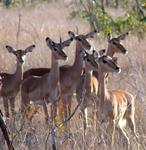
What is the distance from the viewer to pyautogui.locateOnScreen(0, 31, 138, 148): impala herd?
23.4 ft

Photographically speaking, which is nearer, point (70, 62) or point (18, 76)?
point (18, 76)

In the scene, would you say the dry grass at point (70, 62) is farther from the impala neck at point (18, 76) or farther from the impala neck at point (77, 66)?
the impala neck at point (77, 66)

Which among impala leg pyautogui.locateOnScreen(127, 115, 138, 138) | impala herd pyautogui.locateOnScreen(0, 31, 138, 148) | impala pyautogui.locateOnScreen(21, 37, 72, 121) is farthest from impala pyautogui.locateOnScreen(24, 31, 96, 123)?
impala leg pyautogui.locateOnScreen(127, 115, 138, 138)

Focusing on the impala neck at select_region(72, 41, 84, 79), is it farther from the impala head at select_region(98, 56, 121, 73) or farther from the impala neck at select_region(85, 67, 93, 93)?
the impala head at select_region(98, 56, 121, 73)

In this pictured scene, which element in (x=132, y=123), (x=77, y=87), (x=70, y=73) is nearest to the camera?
(x=132, y=123)

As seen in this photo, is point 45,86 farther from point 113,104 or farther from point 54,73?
point 113,104

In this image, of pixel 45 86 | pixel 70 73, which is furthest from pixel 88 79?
pixel 70 73

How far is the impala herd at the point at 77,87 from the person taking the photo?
7137 millimetres

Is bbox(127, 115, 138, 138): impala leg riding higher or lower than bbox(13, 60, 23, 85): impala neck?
lower

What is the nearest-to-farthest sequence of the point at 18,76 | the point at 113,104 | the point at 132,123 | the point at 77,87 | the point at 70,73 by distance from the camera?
the point at 132,123 → the point at 113,104 → the point at 77,87 → the point at 70,73 → the point at 18,76

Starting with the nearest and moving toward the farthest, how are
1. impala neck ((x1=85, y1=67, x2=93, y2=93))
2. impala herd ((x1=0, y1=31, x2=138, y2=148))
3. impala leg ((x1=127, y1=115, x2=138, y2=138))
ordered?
impala leg ((x1=127, y1=115, x2=138, y2=138))
impala herd ((x1=0, y1=31, x2=138, y2=148))
impala neck ((x1=85, y1=67, x2=93, y2=93))

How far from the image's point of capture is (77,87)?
8555mm

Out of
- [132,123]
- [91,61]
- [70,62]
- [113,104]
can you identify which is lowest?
[132,123]

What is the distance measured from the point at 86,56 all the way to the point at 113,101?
4.11 feet
